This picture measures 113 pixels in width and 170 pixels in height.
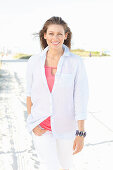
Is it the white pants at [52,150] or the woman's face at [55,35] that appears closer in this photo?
the woman's face at [55,35]

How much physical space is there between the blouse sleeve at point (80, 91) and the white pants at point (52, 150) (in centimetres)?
28

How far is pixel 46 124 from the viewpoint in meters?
1.64

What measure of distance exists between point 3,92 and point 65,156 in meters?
4.34

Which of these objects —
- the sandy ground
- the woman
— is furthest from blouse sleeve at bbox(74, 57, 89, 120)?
the sandy ground

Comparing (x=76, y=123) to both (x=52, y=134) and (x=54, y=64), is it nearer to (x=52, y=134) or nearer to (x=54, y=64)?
(x=52, y=134)

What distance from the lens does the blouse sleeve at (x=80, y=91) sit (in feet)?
4.89

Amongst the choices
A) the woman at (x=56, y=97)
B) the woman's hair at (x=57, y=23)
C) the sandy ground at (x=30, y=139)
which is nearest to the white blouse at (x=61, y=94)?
the woman at (x=56, y=97)

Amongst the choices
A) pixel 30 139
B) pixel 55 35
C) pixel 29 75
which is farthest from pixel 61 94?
pixel 30 139

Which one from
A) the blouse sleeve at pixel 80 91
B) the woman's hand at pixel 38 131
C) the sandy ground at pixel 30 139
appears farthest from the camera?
the sandy ground at pixel 30 139

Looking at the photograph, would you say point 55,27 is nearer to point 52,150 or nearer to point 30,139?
point 52,150

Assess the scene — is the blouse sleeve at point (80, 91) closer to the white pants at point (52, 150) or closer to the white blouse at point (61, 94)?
the white blouse at point (61, 94)

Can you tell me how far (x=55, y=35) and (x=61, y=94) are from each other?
0.42 metres

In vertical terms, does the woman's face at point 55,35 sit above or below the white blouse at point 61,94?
above

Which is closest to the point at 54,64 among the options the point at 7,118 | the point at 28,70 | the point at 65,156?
the point at 28,70
